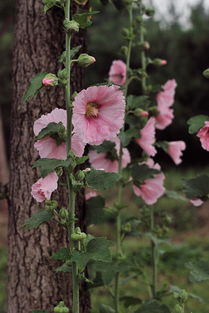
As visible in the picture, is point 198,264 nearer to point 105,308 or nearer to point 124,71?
point 105,308

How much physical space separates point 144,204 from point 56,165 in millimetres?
1152

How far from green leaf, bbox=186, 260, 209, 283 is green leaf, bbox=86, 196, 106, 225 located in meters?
0.48

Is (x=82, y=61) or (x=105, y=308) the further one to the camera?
(x=105, y=308)

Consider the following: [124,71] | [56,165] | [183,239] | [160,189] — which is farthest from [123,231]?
[183,239]

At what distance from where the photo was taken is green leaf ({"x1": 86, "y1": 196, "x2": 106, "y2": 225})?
2.40 meters

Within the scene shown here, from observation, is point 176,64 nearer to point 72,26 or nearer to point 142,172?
point 142,172

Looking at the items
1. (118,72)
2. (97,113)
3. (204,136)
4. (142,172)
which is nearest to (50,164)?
(97,113)

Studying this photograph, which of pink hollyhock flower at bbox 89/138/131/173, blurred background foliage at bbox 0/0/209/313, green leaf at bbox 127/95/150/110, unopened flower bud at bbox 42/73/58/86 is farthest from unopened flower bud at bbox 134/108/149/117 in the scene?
blurred background foliage at bbox 0/0/209/313

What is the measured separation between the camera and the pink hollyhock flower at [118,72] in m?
2.58

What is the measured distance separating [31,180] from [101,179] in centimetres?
62

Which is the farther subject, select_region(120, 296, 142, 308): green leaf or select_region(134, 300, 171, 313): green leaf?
select_region(120, 296, 142, 308): green leaf

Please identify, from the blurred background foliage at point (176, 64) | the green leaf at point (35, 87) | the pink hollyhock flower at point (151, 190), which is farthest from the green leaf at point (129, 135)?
the blurred background foliage at point (176, 64)

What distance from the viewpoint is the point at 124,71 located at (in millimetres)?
2576

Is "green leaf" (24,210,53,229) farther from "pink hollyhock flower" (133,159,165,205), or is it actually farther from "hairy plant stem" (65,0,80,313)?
"pink hollyhock flower" (133,159,165,205)
